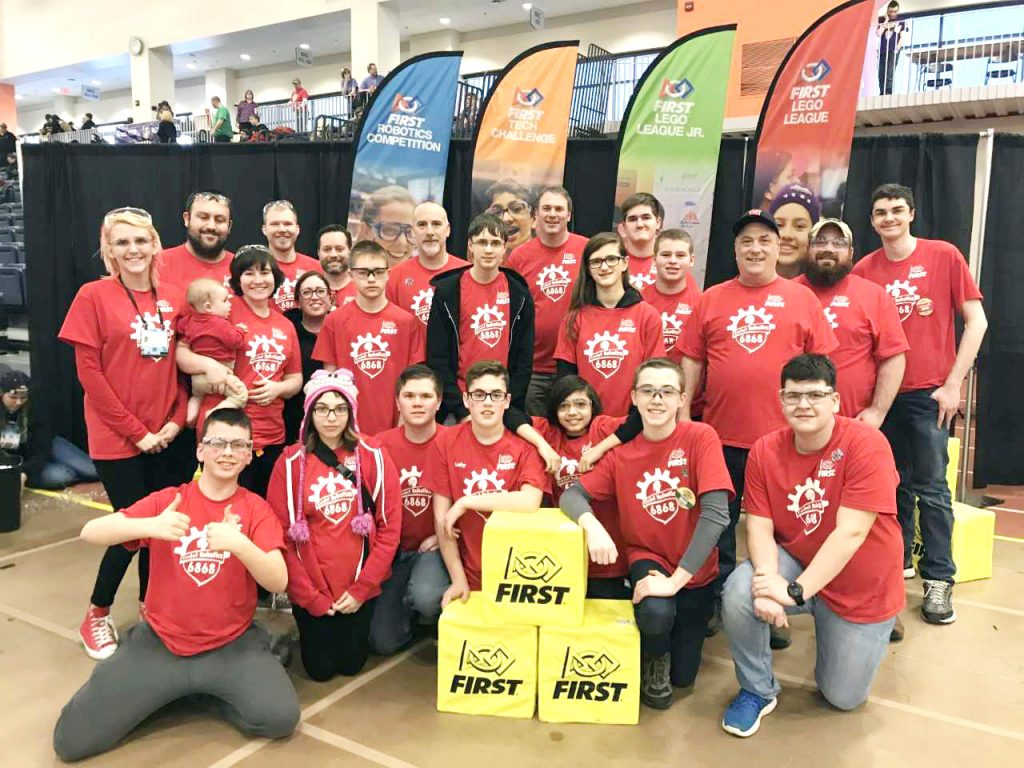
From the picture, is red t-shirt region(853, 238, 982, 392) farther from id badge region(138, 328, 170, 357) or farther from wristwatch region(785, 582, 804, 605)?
id badge region(138, 328, 170, 357)

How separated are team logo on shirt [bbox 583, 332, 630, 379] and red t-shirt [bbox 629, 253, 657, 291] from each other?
68cm

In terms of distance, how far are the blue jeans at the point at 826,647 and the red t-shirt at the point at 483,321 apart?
1.45 m

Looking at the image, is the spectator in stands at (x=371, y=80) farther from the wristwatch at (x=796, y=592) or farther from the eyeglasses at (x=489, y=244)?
the wristwatch at (x=796, y=592)

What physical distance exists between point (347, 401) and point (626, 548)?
Answer: 49.5 inches

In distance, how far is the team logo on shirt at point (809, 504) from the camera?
2650mm

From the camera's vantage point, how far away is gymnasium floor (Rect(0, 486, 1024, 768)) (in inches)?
94.7

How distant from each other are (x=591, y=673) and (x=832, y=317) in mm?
1886

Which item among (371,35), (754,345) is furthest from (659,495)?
(371,35)

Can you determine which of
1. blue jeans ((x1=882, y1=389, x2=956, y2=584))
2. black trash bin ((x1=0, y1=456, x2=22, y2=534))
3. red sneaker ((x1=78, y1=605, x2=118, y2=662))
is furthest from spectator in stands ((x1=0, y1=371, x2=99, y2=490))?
blue jeans ((x1=882, y1=389, x2=956, y2=584))

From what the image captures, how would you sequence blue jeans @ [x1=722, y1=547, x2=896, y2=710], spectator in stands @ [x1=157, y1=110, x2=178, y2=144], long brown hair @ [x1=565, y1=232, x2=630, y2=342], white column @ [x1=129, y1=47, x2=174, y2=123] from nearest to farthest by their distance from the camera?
blue jeans @ [x1=722, y1=547, x2=896, y2=710] < long brown hair @ [x1=565, y1=232, x2=630, y2=342] < spectator in stands @ [x1=157, y1=110, x2=178, y2=144] < white column @ [x1=129, y1=47, x2=174, y2=123]

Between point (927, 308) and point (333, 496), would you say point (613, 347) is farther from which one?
point (927, 308)

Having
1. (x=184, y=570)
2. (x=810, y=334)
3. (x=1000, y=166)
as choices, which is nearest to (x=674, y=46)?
(x=1000, y=166)

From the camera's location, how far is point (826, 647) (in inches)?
107

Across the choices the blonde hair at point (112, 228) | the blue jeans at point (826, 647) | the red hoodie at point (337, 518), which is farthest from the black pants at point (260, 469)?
the blue jeans at point (826, 647)
